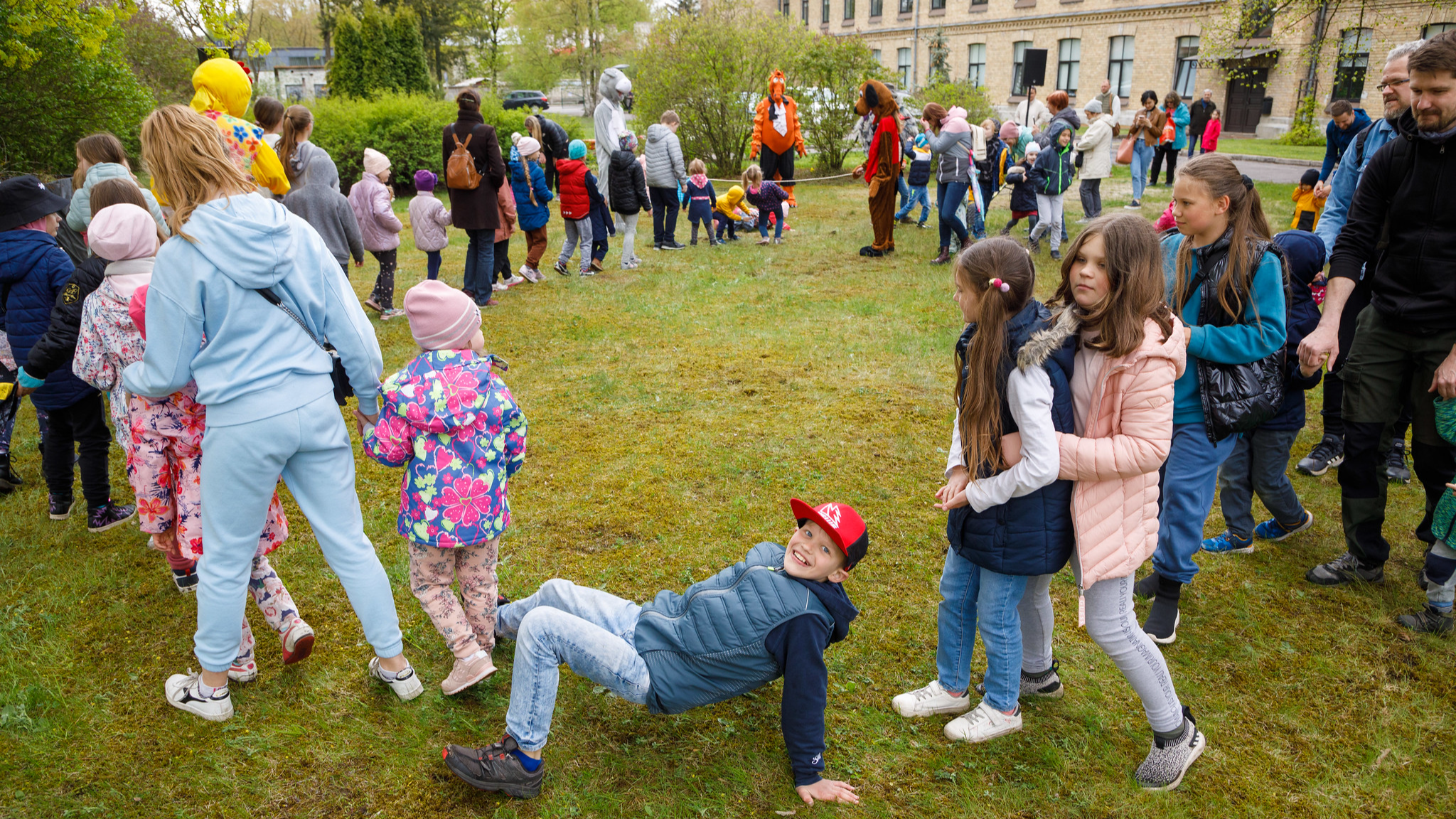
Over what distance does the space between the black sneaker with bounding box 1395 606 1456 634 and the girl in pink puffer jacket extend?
167cm

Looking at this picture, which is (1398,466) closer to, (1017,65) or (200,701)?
(200,701)

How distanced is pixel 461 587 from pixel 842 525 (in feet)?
5.15

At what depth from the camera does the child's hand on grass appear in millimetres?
2643

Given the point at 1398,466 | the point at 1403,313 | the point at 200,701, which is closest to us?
the point at 200,701

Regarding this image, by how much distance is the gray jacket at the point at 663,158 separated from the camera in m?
11.1

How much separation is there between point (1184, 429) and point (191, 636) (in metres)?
4.19

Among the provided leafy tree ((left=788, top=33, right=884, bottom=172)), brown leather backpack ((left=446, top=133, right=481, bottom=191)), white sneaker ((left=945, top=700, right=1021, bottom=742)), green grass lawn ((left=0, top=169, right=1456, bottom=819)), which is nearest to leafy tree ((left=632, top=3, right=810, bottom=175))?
leafy tree ((left=788, top=33, right=884, bottom=172))

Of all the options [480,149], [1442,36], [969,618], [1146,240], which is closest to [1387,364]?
[1442,36]

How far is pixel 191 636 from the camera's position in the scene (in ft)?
11.8

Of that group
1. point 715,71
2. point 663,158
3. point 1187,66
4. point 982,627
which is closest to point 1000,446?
point 982,627

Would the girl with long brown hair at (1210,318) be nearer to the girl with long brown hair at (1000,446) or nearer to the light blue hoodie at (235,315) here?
the girl with long brown hair at (1000,446)

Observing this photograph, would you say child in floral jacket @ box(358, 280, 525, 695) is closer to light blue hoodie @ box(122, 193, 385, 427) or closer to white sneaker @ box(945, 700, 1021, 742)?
light blue hoodie @ box(122, 193, 385, 427)

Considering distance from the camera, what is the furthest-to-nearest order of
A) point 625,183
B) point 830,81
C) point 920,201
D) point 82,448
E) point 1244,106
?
1. point 1244,106
2. point 830,81
3. point 920,201
4. point 625,183
5. point 82,448

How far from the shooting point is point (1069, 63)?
36.5 m
